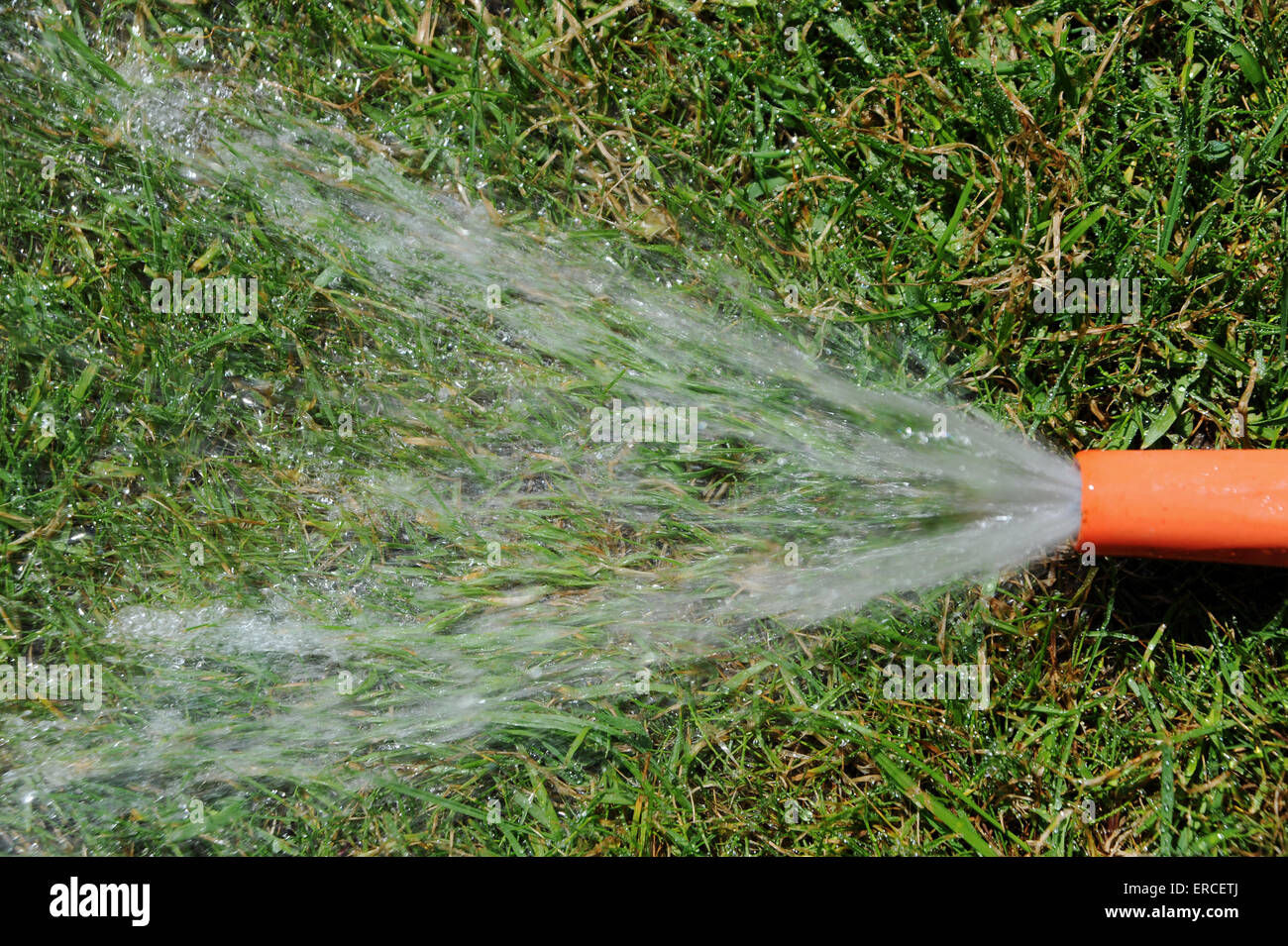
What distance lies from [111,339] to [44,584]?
2.59 ft

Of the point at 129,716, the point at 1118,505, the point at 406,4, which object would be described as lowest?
the point at 129,716

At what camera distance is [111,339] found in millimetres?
2963

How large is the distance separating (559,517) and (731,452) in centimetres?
55

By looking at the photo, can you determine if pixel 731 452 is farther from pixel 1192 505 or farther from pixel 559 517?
pixel 1192 505

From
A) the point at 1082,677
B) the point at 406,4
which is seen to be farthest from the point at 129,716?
the point at 1082,677

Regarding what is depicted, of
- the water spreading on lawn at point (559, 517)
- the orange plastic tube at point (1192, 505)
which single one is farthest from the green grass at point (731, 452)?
the orange plastic tube at point (1192, 505)

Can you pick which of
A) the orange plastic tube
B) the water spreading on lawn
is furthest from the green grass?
the orange plastic tube

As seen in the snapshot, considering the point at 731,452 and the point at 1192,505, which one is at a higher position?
the point at 731,452

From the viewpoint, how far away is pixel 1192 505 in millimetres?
2248

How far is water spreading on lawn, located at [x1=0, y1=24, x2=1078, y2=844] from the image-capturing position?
2738 mm

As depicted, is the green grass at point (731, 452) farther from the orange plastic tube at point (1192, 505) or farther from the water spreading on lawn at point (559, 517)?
the orange plastic tube at point (1192, 505)

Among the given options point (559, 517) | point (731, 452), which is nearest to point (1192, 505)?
point (731, 452)

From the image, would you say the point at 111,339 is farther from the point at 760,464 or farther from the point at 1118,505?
the point at 1118,505

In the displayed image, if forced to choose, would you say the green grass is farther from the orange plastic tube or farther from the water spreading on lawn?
the orange plastic tube
